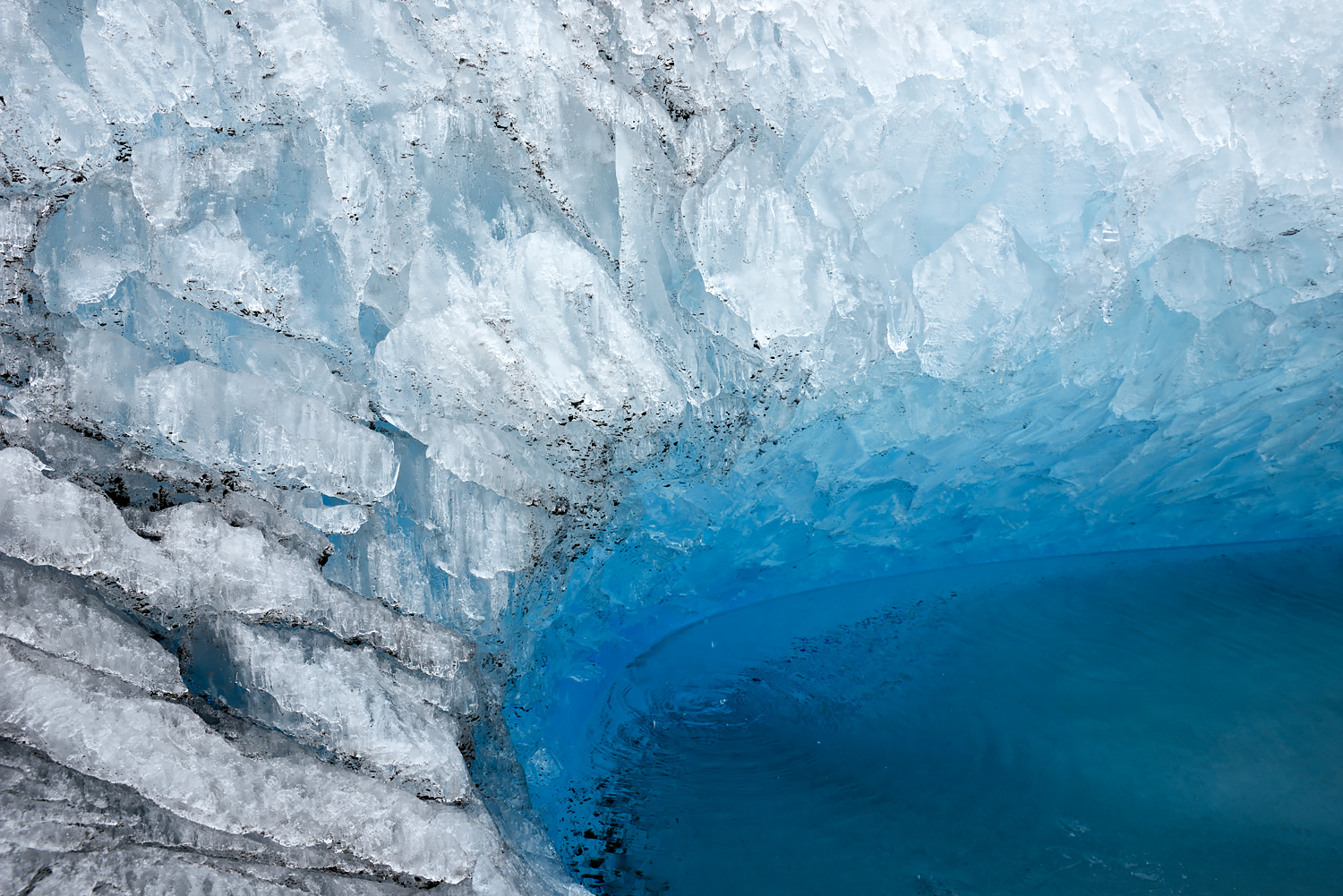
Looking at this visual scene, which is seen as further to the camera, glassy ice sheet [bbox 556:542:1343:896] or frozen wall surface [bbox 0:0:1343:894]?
glassy ice sheet [bbox 556:542:1343:896]

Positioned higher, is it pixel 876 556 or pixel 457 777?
pixel 876 556

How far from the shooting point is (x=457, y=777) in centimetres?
210

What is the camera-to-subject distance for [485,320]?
83.4 inches

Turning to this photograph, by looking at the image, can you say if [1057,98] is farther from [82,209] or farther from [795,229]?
[82,209]

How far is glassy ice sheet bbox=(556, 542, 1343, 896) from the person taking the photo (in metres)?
2.14

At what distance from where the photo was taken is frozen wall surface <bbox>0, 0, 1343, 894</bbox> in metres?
1.87

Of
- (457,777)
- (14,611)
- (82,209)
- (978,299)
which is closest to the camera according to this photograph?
(14,611)

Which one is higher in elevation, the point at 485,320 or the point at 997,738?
the point at 485,320

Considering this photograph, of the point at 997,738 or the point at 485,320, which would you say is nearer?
the point at 485,320

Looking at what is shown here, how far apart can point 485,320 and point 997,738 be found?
212 centimetres

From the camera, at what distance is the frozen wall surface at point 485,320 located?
187 centimetres

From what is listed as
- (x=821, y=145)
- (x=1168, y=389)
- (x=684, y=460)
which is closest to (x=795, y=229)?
(x=821, y=145)

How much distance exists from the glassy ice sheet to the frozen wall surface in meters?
0.44

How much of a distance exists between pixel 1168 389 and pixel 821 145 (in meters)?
1.52
